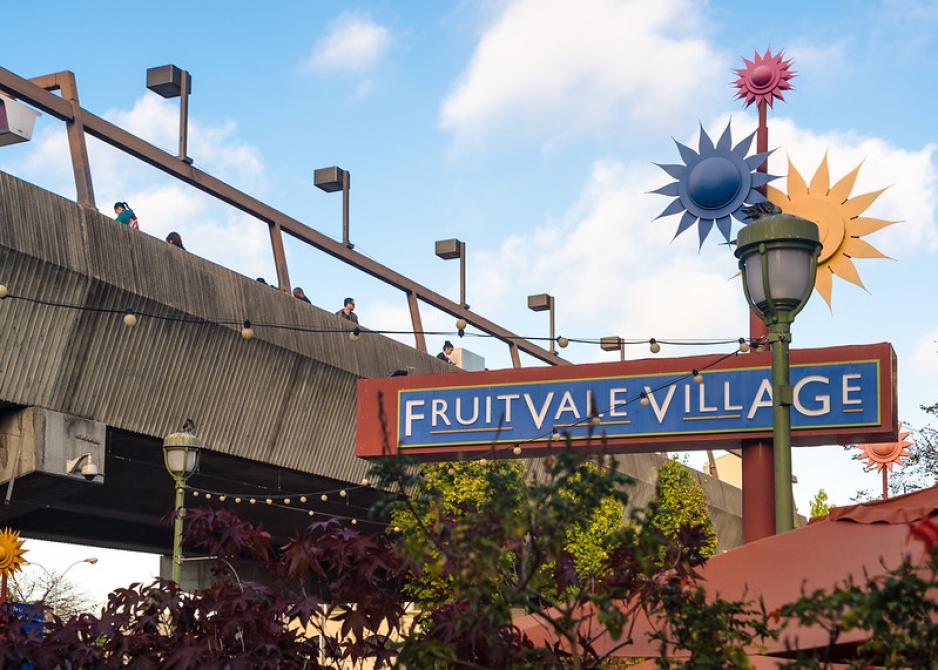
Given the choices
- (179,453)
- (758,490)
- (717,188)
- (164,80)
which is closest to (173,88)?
(164,80)

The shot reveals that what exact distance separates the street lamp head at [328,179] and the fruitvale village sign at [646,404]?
8.56 m

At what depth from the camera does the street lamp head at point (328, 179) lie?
2722 cm

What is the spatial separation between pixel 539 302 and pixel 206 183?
60.4ft

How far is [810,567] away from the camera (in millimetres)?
7789

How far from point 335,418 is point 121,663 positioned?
19.6 metres

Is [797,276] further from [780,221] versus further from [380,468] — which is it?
[380,468]

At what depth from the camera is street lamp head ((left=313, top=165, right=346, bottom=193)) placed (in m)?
27.2

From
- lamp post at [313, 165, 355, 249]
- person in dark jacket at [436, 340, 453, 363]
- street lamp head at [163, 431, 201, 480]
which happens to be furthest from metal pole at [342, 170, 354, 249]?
street lamp head at [163, 431, 201, 480]

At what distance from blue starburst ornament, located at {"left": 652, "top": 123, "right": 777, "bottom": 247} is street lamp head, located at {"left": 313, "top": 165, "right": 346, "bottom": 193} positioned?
35.7ft

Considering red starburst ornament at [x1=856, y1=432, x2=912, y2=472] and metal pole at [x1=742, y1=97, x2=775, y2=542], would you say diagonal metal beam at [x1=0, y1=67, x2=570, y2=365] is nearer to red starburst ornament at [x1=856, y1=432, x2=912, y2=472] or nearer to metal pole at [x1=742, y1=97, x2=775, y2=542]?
metal pole at [x1=742, y1=97, x2=775, y2=542]

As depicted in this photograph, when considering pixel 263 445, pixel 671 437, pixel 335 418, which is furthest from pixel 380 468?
Result: pixel 335 418

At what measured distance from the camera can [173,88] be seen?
22.5 metres

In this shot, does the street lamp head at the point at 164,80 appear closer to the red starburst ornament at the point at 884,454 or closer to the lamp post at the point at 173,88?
the lamp post at the point at 173,88

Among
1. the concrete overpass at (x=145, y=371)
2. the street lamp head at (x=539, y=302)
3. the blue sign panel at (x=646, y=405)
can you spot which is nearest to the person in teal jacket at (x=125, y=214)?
the concrete overpass at (x=145, y=371)
